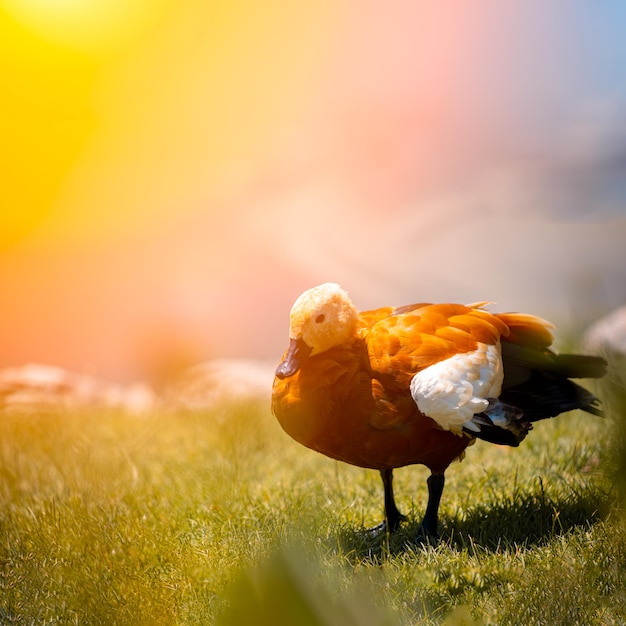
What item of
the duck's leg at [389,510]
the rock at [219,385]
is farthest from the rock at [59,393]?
the duck's leg at [389,510]

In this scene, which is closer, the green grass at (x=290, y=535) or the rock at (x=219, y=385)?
the green grass at (x=290, y=535)

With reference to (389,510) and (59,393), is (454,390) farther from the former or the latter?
(59,393)

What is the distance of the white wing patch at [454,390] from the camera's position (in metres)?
2.02

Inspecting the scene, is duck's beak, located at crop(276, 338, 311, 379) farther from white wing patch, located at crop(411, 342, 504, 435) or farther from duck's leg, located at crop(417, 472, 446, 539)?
duck's leg, located at crop(417, 472, 446, 539)

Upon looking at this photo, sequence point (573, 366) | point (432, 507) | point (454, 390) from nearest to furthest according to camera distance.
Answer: point (454, 390) < point (432, 507) < point (573, 366)

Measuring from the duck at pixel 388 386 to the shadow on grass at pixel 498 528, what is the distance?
9.3 inches

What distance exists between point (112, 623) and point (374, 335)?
3.32 ft

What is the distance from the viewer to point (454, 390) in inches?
79.5

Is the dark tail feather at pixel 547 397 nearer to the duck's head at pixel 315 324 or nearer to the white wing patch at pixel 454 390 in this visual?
the white wing patch at pixel 454 390

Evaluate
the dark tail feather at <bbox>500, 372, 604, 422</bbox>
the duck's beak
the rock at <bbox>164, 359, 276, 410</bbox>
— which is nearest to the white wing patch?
the dark tail feather at <bbox>500, 372, 604, 422</bbox>

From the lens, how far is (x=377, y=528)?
7.91 feet

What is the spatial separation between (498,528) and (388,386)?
0.59 m

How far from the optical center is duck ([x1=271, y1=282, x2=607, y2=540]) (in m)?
2.06

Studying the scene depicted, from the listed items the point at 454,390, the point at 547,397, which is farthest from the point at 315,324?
the point at 547,397
